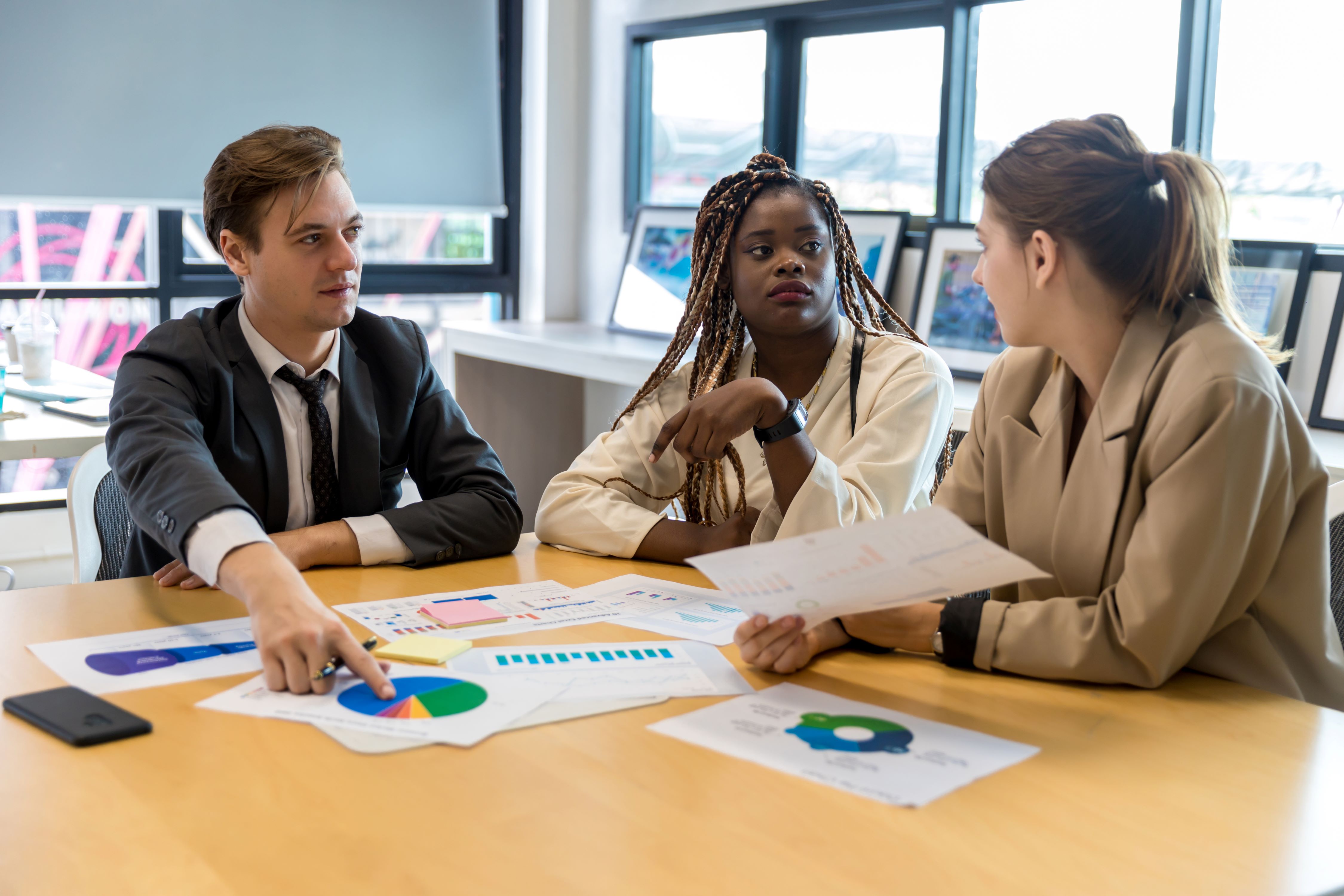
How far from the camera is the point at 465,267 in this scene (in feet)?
14.8

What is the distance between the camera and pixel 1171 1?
2.78m

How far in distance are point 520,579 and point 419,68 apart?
3028mm

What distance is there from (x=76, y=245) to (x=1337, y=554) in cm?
364

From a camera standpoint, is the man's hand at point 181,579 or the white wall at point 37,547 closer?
the man's hand at point 181,579

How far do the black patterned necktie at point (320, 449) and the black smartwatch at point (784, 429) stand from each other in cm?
67

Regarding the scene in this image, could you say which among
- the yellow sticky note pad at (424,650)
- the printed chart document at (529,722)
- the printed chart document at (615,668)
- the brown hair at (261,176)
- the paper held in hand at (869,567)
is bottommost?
the printed chart document at (615,668)

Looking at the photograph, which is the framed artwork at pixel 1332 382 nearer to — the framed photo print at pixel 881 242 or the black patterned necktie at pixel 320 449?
the framed photo print at pixel 881 242

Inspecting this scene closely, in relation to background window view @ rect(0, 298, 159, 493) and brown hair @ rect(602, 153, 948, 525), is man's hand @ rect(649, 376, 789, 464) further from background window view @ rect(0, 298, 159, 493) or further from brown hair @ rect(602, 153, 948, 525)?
background window view @ rect(0, 298, 159, 493)

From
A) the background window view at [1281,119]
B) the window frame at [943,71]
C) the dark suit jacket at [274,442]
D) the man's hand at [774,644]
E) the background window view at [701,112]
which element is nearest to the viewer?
the man's hand at [774,644]

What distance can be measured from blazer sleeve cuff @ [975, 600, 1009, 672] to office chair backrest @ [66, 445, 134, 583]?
132cm

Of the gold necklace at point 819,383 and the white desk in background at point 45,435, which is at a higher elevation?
the gold necklace at point 819,383

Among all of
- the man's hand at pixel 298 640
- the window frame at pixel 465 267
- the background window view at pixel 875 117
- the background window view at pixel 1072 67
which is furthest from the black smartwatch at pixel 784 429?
the window frame at pixel 465 267

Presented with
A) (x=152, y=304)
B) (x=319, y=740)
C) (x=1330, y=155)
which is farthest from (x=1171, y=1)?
(x=152, y=304)

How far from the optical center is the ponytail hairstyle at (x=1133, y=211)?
4.11ft
